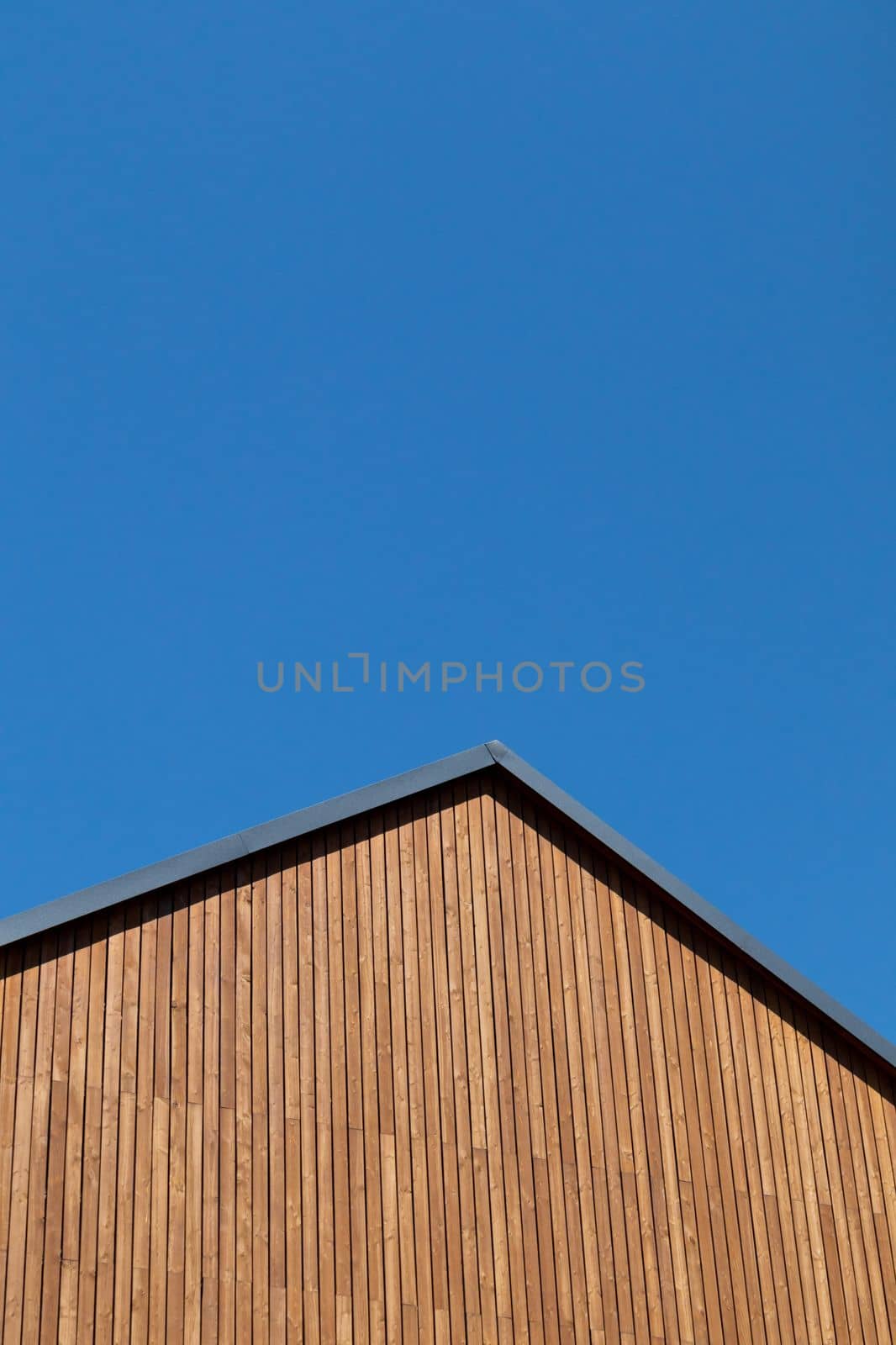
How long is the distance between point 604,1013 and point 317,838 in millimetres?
3127

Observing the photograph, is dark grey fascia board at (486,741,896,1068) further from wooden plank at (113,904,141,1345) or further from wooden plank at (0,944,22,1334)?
wooden plank at (0,944,22,1334)

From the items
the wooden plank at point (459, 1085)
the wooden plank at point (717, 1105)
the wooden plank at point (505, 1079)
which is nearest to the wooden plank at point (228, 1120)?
the wooden plank at point (459, 1085)

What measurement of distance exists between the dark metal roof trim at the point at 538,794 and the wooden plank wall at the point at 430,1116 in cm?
22

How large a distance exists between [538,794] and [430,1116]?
3.25m

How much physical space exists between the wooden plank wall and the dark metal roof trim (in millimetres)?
223

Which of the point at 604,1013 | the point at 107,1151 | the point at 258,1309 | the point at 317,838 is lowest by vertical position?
the point at 258,1309

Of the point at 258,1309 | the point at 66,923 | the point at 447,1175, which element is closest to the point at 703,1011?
the point at 447,1175

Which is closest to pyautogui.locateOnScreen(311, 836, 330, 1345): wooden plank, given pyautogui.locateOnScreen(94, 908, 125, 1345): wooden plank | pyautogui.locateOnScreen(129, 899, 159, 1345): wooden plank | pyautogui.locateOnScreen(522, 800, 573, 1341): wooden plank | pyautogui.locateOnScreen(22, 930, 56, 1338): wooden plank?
pyautogui.locateOnScreen(129, 899, 159, 1345): wooden plank

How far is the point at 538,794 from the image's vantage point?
14750mm

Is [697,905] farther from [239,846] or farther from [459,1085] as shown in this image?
[239,846]

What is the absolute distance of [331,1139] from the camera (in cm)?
1261

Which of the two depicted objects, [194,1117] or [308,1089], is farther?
[308,1089]

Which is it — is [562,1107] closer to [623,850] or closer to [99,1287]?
Answer: [623,850]

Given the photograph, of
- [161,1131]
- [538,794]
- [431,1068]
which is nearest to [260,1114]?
[161,1131]
